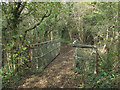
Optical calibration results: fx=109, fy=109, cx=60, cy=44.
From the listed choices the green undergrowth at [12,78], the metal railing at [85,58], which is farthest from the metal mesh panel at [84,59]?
the green undergrowth at [12,78]

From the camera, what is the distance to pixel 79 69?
4.57 m

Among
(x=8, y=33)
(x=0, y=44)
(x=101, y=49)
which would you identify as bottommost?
(x=101, y=49)

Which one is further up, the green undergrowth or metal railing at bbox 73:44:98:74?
metal railing at bbox 73:44:98:74

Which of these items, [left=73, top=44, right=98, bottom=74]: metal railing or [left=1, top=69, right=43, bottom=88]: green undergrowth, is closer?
[left=1, top=69, right=43, bottom=88]: green undergrowth

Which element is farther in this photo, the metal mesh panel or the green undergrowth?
the metal mesh panel

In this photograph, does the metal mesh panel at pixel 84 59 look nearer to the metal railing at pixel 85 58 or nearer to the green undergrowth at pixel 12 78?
the metal railing at pixel 85 58

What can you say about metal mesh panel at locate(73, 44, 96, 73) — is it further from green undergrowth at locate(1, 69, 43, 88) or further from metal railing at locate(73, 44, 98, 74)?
green undergrowth at locate(1, 69, 43, 88)

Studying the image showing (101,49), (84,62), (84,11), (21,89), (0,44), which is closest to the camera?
(21,89)

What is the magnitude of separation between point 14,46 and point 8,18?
1.01 meters

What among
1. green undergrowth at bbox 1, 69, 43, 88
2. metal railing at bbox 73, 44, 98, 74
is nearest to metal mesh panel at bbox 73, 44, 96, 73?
metal railing at bbox 73, 44, 98, 74

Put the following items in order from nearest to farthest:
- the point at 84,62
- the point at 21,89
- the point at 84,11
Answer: the point at 21,89, the point at 84,62, the point at 84,11

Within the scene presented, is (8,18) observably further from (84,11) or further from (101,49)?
(84,11)

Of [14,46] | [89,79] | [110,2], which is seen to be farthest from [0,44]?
[110,2]

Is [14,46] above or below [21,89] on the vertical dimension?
above
